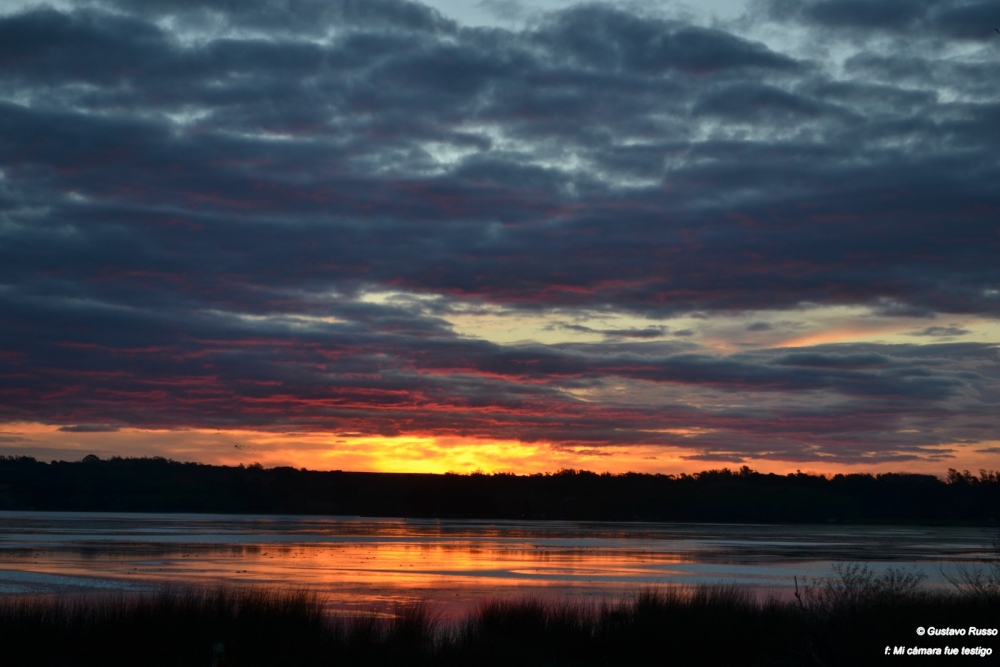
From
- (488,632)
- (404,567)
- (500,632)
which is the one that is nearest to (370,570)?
(404,567)

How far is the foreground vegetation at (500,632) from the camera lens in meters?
18.9

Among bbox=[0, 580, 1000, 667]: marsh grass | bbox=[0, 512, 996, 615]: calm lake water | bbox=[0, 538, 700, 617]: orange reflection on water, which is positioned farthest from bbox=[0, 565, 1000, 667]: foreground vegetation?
bbox=[0, 512, 996, 615]: calm lake water

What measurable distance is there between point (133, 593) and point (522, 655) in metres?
13.9

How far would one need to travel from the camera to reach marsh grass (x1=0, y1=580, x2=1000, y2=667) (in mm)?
18891

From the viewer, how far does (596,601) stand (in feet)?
99.5

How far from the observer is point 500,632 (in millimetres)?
22250

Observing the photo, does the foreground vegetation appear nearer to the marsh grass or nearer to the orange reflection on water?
the marsh grass

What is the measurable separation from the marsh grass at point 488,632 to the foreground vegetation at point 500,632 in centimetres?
3

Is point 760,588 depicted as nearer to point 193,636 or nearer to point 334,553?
point 193,636

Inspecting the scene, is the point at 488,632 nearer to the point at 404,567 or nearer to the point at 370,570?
the point at 370,570

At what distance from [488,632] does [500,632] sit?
54 centimetres

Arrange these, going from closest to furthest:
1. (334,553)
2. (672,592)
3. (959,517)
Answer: (672,592)
(334,553)
(959,517)

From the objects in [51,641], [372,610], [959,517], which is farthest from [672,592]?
[959,517]

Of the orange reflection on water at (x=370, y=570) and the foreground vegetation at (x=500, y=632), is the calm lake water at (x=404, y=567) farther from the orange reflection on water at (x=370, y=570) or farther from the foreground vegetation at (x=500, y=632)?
the foreground vegetation at (x=500, y=632)
